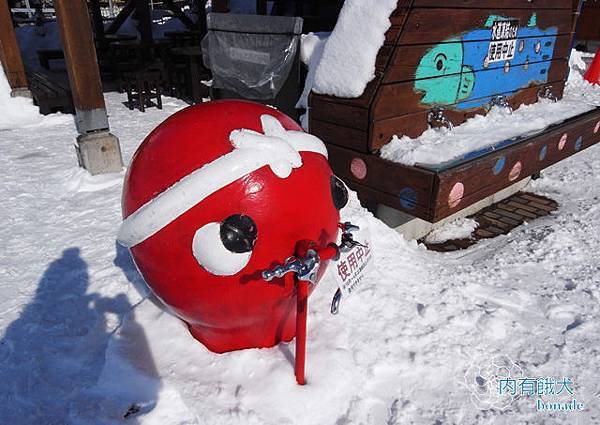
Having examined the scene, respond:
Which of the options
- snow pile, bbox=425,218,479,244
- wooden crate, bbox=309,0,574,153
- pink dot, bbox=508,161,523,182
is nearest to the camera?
wooden crate, bbox=309,0,574,153

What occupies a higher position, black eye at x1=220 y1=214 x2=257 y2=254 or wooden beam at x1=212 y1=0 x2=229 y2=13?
wooden beam at x1=212 y1=0 x2=229 y2=13

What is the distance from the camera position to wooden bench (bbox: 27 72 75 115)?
323 inches

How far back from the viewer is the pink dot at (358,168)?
3.45 meters

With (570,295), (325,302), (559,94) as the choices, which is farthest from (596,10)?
(325,302)

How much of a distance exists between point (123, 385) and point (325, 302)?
4.18ft

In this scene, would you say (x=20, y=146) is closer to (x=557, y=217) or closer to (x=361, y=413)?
(x=361, y=413)

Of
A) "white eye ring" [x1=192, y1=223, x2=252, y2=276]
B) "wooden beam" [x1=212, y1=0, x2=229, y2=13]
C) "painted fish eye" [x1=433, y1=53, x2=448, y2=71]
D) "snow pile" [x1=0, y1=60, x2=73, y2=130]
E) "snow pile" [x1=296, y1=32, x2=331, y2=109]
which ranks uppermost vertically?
"wooden beam" [x1=212, y1=0, x2=229, y2=13]

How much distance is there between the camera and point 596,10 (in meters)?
14.5

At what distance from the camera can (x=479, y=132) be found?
4.03 meters

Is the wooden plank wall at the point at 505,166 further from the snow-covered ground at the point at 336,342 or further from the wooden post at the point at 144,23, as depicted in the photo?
the wooden post at the point at 144,23

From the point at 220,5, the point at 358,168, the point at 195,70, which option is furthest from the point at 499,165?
the point at 195,70

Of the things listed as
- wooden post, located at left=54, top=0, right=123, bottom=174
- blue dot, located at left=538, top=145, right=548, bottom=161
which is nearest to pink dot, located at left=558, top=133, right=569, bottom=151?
blue dot, located at left=538, top=145, right=548, bottom=161

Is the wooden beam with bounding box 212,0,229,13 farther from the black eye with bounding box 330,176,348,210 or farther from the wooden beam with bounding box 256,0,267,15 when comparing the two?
the black eye with bounding box 330,176,348,210

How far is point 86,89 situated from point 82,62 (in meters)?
0.31
